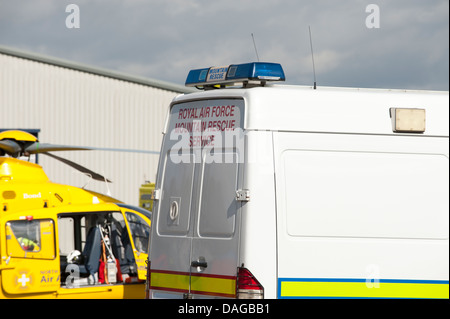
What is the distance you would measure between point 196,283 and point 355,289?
1317 millimetres

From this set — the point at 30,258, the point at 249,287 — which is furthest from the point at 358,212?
the point at 30,258

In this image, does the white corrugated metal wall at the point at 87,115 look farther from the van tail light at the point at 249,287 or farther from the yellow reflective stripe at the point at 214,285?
the van tail light at the point at 249,287

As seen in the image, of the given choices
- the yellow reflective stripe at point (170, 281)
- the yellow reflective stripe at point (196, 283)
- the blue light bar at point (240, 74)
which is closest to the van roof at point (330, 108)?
the blue light bar at point (240, 74)

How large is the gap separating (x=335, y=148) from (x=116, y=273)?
16.5 ft

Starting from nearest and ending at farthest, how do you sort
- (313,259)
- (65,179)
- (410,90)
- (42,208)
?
(313,259), (410,90), (42,208), (65,179)

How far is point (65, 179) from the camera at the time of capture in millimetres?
22625

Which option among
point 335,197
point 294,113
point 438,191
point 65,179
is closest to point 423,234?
point 438,191

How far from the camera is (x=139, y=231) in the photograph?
10.4 meters

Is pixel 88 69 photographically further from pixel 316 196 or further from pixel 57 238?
pixel 316 196

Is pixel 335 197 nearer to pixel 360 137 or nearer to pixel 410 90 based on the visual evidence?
pixel 360 137

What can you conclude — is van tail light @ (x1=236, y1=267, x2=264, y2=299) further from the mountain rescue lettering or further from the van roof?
the mountain rescue lettering

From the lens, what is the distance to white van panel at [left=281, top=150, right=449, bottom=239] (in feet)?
19.2

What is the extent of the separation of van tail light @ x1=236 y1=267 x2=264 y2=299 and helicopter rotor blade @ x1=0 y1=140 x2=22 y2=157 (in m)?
5.73

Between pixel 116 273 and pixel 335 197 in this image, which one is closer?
pixel 335 197
